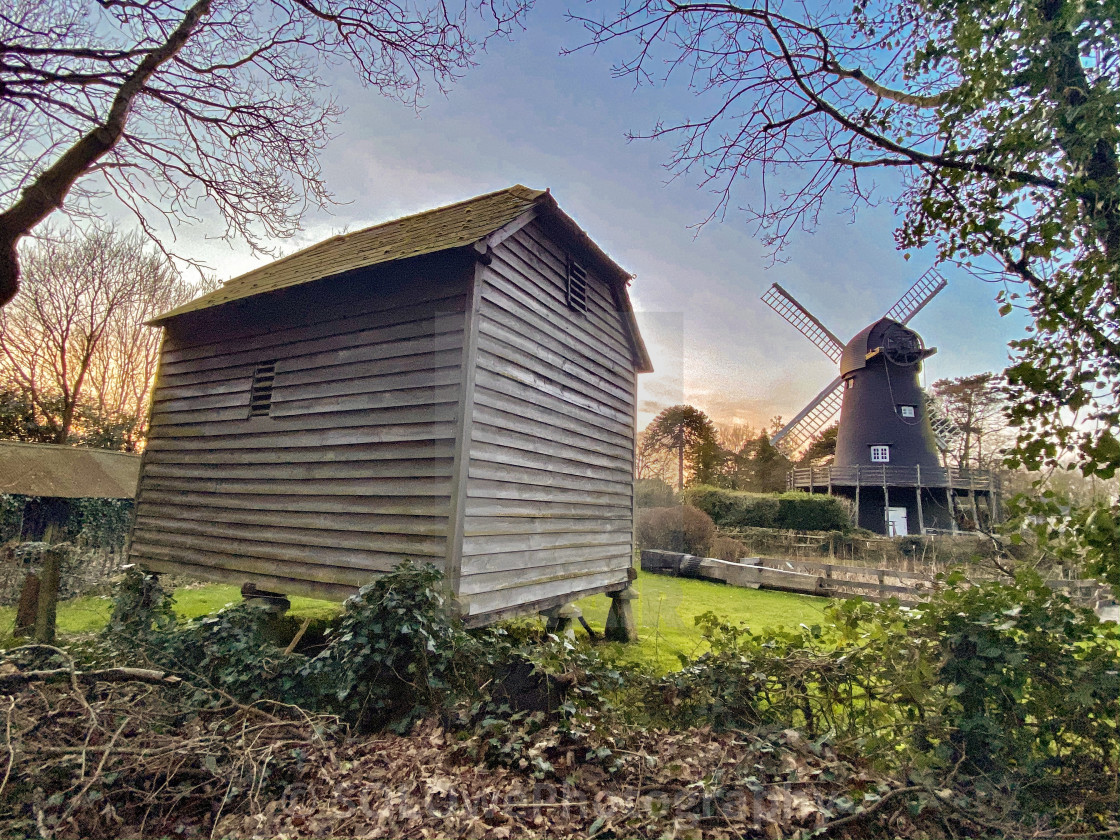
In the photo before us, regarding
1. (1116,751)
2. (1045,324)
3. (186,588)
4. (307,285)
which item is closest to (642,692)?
(1116,751)

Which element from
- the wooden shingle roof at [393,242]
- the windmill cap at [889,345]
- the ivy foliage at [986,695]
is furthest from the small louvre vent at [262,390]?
the windmill cap at [889,345]

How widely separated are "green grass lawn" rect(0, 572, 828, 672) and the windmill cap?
1620 centimetres

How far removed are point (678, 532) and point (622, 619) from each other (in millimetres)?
8715

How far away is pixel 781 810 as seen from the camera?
2576 millimetres

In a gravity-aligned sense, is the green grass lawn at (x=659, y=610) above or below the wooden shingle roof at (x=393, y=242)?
below

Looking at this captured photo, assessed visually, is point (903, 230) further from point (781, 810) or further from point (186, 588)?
point (186, 588)

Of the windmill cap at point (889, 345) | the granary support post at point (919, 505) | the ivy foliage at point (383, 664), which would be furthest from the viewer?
the windmill cap at point (889, 345)

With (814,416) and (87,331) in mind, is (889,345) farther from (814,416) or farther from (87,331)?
(87,331)

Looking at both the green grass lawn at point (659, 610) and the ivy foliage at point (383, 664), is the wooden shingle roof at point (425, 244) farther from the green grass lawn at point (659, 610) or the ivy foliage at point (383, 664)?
the green grass lawn at point (659, 610)

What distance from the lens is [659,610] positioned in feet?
34.7

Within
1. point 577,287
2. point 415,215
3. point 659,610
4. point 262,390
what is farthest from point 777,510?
point 262,390

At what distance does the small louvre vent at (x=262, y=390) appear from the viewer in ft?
24.6

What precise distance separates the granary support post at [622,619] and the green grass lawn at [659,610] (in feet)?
0.98

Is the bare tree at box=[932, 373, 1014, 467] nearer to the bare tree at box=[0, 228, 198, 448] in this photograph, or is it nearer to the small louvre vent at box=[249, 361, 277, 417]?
the small louvre vent at box=[249, 361, 277, 417]
